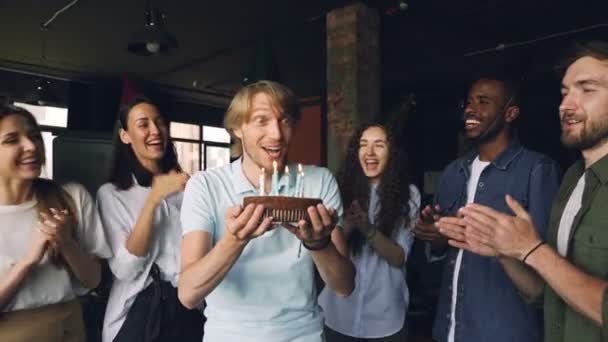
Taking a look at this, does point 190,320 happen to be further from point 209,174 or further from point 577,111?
point 577,111

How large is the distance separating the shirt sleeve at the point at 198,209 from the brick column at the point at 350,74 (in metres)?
2.77

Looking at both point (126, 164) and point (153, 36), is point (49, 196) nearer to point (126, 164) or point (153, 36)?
point (126, 164)

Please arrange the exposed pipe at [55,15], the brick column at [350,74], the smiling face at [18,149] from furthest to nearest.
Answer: the exposed pipe at [55,15]
the brick column at [350,74]
the smiling face at [18,149]

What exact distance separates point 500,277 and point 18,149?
206 centimetres

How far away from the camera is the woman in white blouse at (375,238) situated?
230 cm

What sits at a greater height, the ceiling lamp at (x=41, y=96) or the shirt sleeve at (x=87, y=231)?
the ceiling lamp at (x=41, y=96)

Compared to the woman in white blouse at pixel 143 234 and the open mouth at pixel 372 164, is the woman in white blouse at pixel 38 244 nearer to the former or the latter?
the woman in white blouse at pixel 143 234

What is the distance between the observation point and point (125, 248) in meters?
1.88

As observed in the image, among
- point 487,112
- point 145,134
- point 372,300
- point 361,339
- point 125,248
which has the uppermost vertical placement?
point 487,112

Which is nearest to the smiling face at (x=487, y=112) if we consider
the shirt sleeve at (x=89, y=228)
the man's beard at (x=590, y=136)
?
the man's beard at (x=590, y=136)

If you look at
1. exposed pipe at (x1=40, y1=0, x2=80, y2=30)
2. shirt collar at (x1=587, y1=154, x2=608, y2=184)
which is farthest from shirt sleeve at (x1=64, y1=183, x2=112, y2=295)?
exposed pipe at (x1=40, y1=0, x2=80, y2=30)

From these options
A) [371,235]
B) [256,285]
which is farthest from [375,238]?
[256,285]

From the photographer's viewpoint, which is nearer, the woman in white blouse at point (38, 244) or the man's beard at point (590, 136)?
the man's beard at point (590, 136)

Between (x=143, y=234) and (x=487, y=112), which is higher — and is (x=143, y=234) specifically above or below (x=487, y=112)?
below
